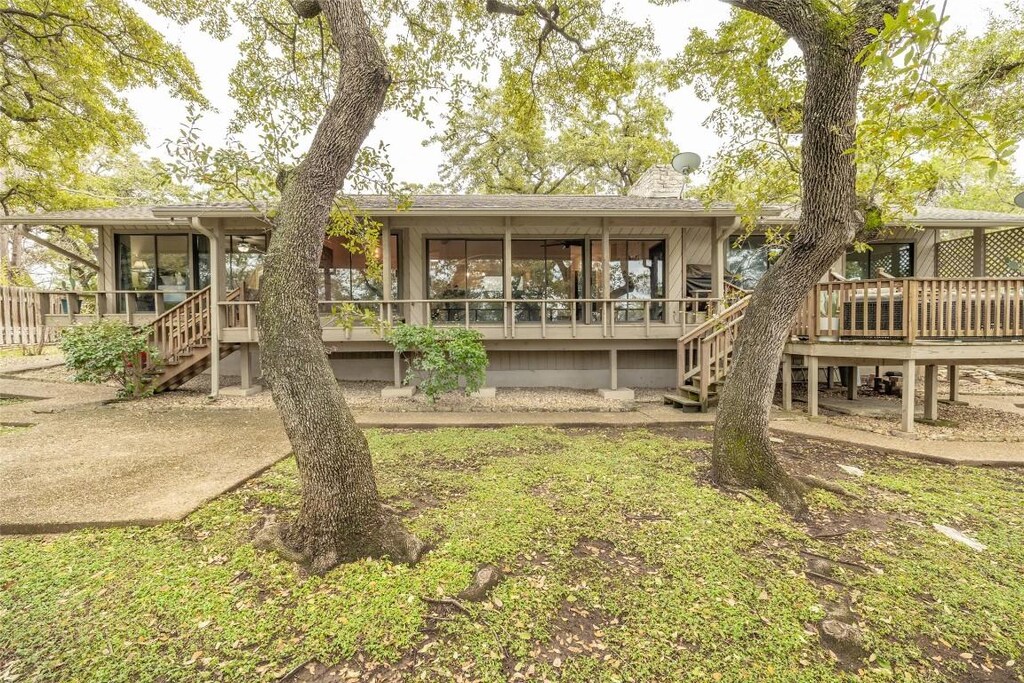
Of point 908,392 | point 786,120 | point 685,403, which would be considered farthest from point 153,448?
point 908,392

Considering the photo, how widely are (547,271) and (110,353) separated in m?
8.70

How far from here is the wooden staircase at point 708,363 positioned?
6.80 meters

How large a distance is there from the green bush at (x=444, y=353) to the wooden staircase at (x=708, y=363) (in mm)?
3569

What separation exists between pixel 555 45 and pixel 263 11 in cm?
437

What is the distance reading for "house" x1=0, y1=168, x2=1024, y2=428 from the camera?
8.22 m

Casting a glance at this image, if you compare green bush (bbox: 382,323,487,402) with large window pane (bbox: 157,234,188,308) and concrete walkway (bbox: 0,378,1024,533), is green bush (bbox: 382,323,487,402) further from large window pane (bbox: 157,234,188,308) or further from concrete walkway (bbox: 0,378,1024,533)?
large window pane (bbox: 157,234,188,308)

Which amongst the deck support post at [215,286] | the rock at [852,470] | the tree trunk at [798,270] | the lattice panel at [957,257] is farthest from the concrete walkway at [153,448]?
the lattice panel at [957,257]

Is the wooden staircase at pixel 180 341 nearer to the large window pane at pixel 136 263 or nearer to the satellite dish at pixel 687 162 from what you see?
the large window pane at pixel 136 263

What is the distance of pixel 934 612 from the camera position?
2303 mm

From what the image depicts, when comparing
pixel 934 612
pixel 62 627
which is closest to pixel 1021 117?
pixel 934 612

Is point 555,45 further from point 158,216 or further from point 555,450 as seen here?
point 158,216

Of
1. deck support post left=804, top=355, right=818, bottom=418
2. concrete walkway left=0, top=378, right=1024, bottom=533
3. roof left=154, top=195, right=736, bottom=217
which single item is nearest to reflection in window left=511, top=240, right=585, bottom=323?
roof left=154, top=195, right=736, bottom=217

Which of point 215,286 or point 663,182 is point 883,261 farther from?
point 215,286

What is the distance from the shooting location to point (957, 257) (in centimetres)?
1028
